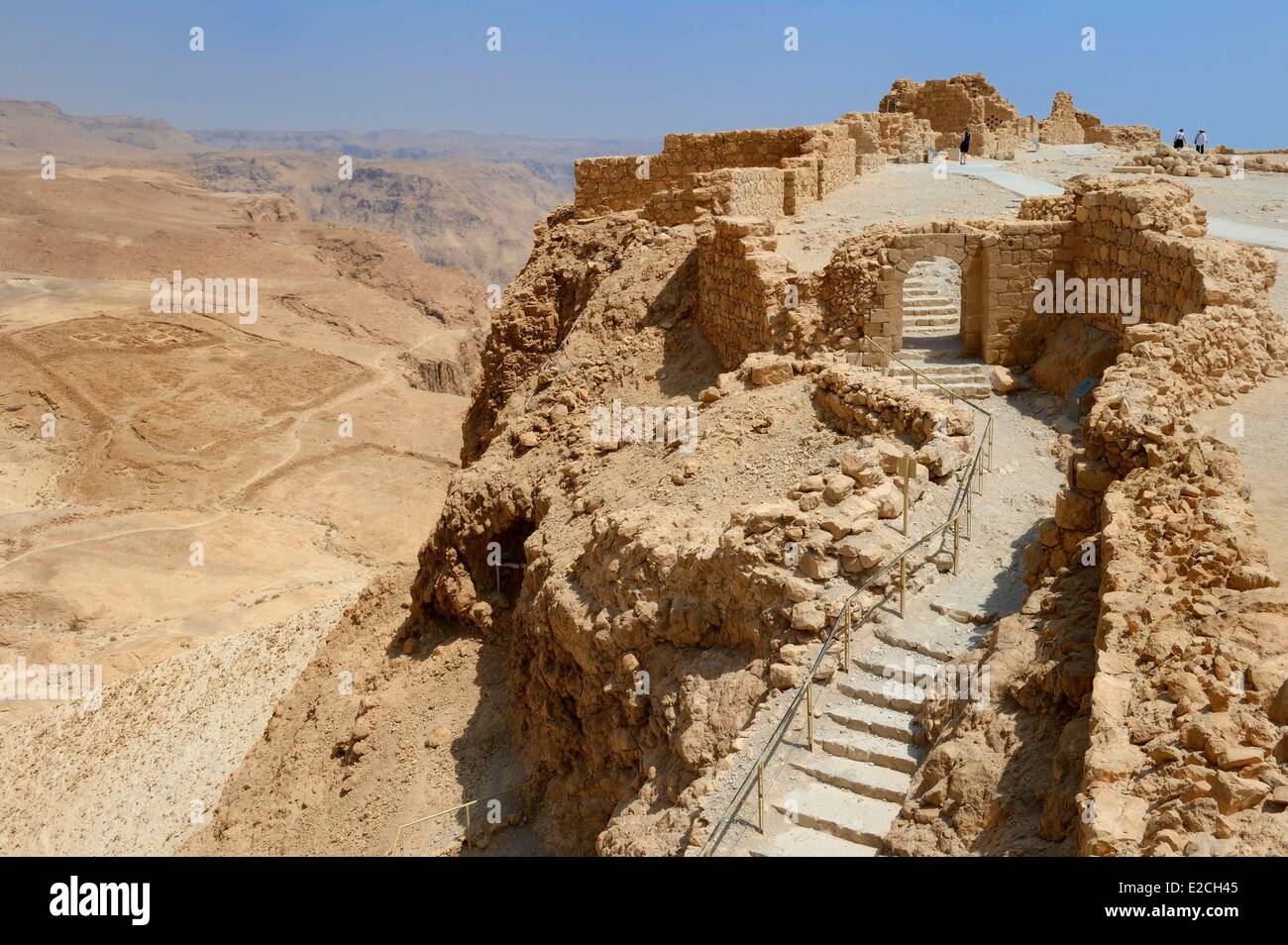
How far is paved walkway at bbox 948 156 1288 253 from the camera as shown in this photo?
50.0 feet

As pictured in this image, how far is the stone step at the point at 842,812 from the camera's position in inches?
298

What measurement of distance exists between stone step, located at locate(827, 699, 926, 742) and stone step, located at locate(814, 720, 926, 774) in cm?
4

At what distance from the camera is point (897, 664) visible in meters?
8.78

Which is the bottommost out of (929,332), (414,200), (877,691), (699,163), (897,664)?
(877,691)

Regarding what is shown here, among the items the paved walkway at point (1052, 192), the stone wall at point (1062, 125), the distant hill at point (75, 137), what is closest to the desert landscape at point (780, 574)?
the paved walkway at point (1052, 192)

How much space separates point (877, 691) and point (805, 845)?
4.57 ft

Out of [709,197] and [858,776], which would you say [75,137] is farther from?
[858,776]

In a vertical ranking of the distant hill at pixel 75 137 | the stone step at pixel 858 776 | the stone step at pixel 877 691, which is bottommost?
the stone step at pixel 858 776

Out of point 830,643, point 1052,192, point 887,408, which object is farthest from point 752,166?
point 830,643

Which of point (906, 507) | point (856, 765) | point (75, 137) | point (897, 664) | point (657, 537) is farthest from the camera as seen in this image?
point (75, 137)

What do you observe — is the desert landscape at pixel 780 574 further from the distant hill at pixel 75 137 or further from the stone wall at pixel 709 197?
the distant hill at pixel 75 137

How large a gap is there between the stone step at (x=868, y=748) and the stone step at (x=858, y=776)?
38mm

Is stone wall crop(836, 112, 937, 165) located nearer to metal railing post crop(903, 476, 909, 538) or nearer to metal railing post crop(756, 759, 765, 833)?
metal railing post crop(903, 476, 909, 538)

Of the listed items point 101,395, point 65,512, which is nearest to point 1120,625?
point 65,512
